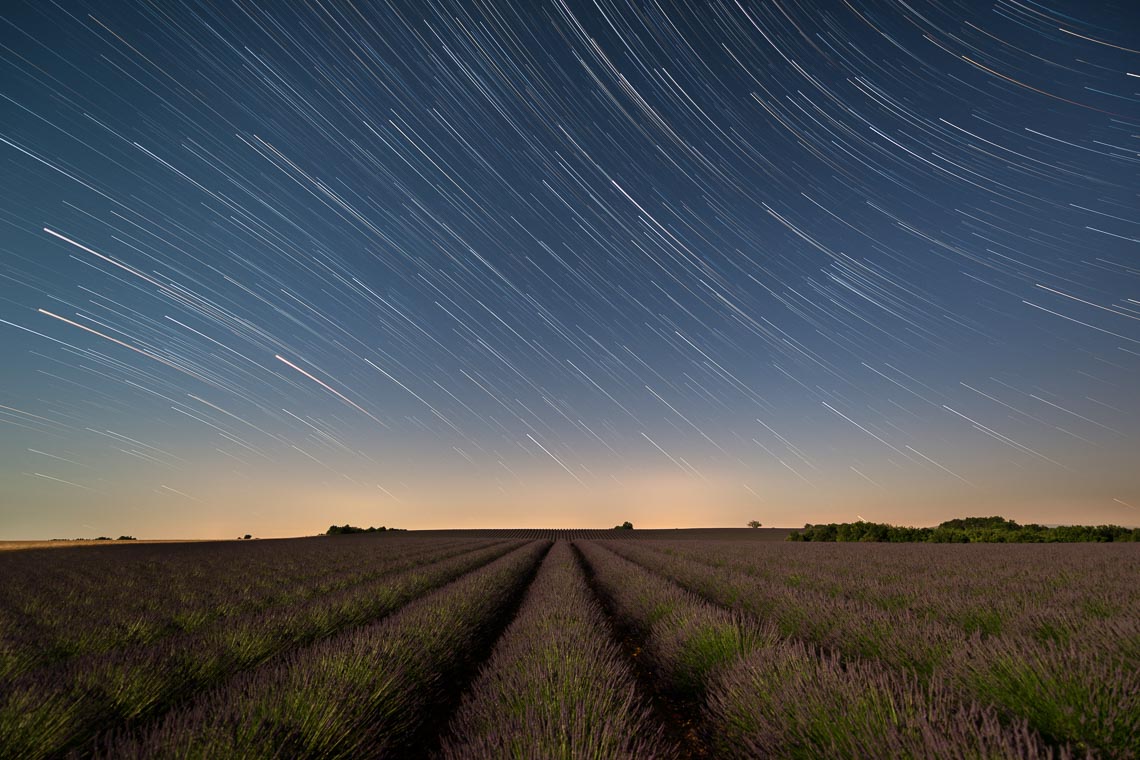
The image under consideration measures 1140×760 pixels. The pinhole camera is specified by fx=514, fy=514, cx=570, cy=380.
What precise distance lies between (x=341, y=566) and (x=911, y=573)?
1714 cm

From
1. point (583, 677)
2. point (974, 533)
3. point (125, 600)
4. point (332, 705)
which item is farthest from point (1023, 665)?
point (974, 533)

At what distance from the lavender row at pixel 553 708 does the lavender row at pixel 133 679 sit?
2.37 meters

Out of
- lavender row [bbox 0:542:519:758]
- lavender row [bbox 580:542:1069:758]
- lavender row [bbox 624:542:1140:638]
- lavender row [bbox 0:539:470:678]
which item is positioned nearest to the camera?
lavender row [bbox 580:542:1069:758]

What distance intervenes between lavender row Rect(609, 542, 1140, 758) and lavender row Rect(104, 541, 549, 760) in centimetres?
334

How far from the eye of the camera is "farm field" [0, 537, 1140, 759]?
8.56 feet

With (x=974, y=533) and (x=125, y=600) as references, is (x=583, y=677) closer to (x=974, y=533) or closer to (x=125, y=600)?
(x=125, y=600)

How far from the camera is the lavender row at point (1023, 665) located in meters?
2.67

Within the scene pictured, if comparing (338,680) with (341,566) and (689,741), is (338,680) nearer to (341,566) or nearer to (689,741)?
(689,741)

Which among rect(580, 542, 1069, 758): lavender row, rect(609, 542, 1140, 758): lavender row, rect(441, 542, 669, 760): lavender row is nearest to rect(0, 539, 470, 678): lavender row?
rect(441, 542, 669, 760): lavender row

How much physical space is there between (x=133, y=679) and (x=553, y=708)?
136 inches

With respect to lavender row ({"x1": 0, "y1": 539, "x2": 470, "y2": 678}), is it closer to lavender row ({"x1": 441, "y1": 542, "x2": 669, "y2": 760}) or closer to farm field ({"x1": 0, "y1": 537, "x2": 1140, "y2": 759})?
farm field ({"x1": 0, "y1": 537, "x2": 1140, "y2": 759})

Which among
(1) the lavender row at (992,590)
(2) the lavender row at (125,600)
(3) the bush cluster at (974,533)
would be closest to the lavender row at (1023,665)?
(1) the lavender row at (992,590)

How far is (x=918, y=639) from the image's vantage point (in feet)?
15.6

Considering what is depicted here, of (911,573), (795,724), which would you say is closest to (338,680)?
(795,724)
